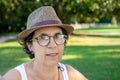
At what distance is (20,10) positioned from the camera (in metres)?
30.2

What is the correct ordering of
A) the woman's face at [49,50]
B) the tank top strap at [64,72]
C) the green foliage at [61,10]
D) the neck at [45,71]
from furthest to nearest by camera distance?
the green foliage at [61,10], the tank top strap at [64,72], the neck at [45,71], the woman's face at [49,50]

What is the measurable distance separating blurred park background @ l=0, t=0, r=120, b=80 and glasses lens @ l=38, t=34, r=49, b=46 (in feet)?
24.2

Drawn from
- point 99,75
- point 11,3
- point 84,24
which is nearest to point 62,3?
point 11,3

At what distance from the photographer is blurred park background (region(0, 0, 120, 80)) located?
12250 mm

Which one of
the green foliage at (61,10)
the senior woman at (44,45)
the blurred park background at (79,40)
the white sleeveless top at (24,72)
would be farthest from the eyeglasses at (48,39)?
the green foliage at (61,10)

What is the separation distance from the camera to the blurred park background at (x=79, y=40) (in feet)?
40.2

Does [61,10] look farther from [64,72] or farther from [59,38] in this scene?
[59,38]

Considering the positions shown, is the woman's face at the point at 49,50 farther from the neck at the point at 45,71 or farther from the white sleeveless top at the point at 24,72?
the white sleeveless top at the point at 24,72

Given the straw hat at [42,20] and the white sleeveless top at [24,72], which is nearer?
the straw hat at [42,20]

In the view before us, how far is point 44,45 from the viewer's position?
8.28 feet

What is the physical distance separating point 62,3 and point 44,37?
24567 millimetres

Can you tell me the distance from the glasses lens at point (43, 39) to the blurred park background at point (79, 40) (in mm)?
7391

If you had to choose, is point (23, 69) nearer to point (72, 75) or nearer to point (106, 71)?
point (72, 75)

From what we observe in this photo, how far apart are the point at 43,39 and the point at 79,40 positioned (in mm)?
23918
